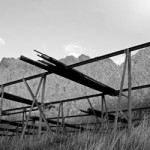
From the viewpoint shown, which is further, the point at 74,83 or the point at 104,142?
the point at 74,83

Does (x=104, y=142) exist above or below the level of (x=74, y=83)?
below

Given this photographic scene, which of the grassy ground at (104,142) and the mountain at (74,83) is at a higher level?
the mountain at (74,83)

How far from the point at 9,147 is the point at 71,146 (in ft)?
8.27

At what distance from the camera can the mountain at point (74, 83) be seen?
166 ft

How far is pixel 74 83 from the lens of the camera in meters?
60.3

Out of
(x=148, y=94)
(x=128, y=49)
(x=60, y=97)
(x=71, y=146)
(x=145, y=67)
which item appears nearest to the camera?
(x=71, y=146)

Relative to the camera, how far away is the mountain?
50.5m

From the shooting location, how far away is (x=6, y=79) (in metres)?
69.2

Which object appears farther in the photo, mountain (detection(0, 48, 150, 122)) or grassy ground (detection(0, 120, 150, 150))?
mountain (detection(0, 48, 150, 122))

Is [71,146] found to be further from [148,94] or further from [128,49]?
[148,94]

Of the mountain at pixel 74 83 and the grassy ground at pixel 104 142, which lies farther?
the mountain at pixel 74 83

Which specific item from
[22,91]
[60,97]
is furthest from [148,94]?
[22,91]

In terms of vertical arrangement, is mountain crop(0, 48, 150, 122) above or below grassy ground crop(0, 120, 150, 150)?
above

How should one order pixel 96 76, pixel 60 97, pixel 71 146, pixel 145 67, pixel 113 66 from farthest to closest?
pixel 113 66, pixel 96 76, pixel 60 97, pixel 145 67, pixel 71 146
